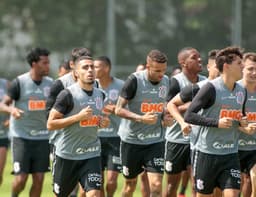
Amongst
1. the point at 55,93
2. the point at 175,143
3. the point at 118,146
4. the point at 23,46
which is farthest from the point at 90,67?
the point at 23,46

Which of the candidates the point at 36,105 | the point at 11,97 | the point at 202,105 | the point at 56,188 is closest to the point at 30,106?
the point at 36,105

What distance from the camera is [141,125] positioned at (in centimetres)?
1472

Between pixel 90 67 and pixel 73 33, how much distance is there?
826 inches

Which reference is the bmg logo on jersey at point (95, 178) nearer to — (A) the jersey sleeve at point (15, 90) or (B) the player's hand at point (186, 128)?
(B) the player's hand at point (186, 128)

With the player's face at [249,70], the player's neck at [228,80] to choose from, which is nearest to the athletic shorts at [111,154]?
the player's face at [249,70]

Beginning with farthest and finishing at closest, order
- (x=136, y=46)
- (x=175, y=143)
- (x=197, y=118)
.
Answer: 1. (x=136, y=46)
2. (x=175, y=143)
3. (x=197, y=118)

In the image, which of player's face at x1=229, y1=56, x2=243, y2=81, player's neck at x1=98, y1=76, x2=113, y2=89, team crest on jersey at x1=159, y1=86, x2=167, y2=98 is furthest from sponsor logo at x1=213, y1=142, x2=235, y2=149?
player's neck at x1=98, y1=76, x2=113, y2=89

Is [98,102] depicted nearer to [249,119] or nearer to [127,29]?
[249,119]

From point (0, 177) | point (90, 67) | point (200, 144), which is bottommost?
point (0, 177)

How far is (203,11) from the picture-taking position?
32375 mm

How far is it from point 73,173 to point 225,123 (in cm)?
215

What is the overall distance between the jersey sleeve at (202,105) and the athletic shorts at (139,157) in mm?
2487

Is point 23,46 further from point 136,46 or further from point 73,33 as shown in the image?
point 136,46

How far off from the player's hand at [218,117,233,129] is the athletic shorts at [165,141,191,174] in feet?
11.7
